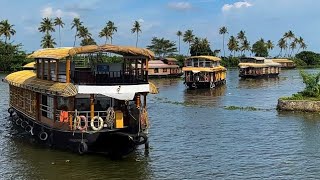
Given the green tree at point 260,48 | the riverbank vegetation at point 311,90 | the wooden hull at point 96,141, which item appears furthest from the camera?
the green tree at point 260,48

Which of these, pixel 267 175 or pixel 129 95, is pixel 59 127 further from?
pixel 267 175

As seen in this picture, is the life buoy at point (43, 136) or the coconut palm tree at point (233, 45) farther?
the coconut palm tree at point (233, 45)

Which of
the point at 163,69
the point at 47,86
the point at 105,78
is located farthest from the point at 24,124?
the point at 163,69

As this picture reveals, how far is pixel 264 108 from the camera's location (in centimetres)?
3594

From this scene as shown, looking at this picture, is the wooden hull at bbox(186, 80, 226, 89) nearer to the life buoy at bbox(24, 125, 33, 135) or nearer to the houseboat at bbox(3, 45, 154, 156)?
the life buoy at bbox(24, 125, 33, 135)

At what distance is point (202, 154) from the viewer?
20.2 meters

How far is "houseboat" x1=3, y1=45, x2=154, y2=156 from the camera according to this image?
60.0 ft

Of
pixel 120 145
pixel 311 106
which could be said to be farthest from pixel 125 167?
pixel 311 106

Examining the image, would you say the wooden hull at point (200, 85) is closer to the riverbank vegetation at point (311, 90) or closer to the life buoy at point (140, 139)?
the riverbank vegetation at point (311, 90)

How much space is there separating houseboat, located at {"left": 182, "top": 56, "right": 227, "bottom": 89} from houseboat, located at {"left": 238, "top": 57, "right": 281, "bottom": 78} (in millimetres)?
18586

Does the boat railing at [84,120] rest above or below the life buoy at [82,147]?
above

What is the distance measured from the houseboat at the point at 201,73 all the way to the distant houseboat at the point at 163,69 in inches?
812

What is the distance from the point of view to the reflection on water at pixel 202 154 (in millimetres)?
17094

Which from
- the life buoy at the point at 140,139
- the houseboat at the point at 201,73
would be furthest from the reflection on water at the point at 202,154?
the houseboat at the point at 201,73
